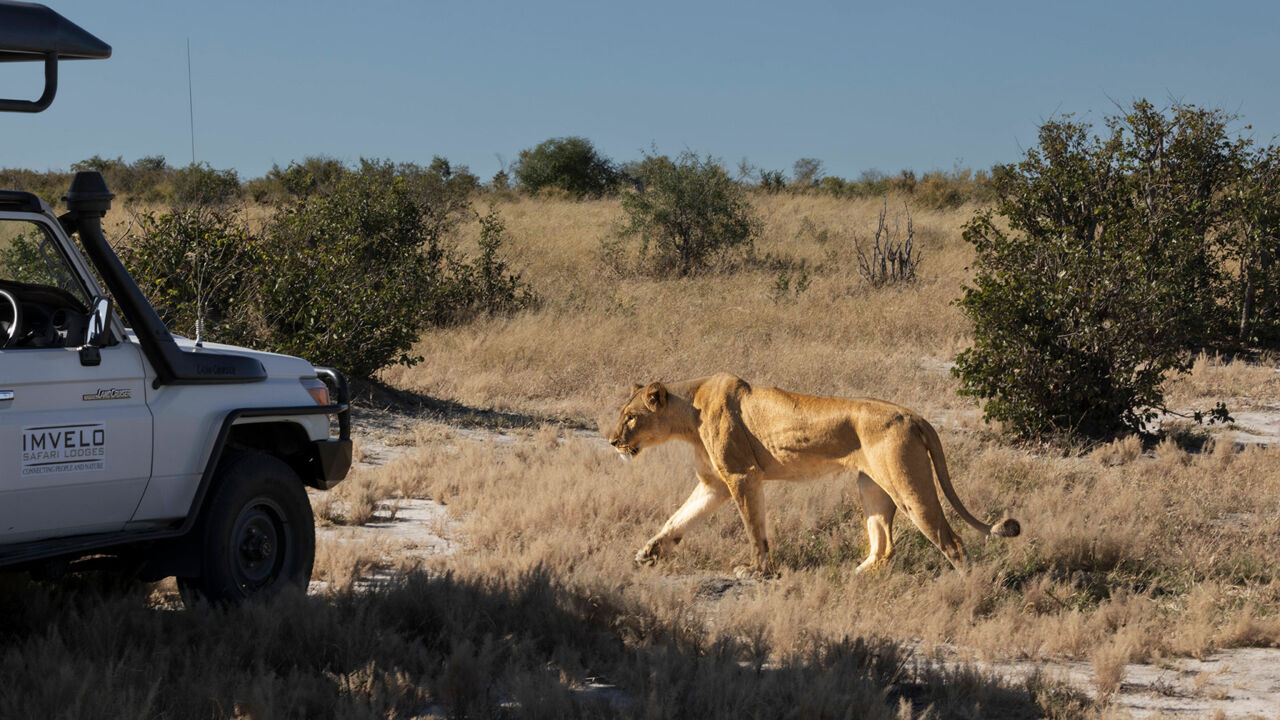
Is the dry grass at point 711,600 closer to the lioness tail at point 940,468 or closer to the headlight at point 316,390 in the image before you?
the lioness tail at point 940,468

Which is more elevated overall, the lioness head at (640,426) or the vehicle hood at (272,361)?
the vehicle hood at (272,361)

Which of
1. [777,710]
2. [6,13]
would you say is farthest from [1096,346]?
[6,13]

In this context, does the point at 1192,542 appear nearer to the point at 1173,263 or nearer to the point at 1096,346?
the point at 1096,346

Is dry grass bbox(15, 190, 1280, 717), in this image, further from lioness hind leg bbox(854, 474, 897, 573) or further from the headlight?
the headlight

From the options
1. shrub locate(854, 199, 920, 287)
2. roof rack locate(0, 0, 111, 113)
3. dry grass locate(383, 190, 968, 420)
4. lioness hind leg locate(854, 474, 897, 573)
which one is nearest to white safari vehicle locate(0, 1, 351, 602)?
roof rack locate(0, 0, 111, 113)

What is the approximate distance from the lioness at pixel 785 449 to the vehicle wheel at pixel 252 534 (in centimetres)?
207

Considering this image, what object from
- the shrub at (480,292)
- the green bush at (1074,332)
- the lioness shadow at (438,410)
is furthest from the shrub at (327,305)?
the green bush at (1074,332)

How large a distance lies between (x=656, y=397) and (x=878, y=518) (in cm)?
149

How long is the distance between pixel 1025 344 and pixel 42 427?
364 inches

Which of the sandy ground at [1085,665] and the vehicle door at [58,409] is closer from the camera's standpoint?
the vehicle door at [58,409]

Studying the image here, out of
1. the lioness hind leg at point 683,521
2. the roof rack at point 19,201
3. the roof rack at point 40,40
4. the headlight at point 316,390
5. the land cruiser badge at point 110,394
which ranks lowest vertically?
the lioness hind leg at point 683,521

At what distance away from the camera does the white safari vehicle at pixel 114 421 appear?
15.4ft

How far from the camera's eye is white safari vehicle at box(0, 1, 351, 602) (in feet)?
15.4

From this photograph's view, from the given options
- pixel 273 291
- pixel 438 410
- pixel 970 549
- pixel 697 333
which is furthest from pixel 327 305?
pixel 970 549
